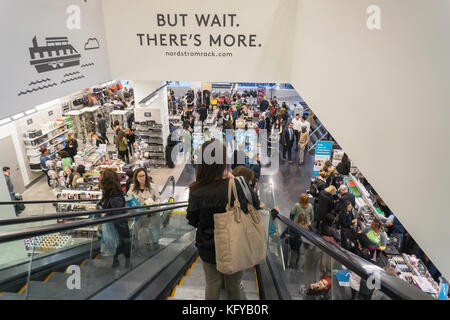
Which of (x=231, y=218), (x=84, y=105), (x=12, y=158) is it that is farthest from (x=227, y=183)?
(x=84, y=105)

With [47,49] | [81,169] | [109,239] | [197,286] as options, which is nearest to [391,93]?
[197,286]

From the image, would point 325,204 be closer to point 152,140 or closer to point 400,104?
point 400,104

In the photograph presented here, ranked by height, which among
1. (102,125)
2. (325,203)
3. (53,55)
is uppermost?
(53,55)

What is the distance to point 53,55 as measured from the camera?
4746mm

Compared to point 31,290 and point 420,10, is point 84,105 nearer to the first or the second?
point 31,290

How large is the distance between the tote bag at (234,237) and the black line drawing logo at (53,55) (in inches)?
155

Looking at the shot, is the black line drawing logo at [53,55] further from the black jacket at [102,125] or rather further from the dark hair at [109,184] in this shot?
the black jacket at [102,125]

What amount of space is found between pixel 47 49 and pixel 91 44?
134 cm

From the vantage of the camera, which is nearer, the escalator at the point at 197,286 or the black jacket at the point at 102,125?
the escalator at the point at 197,286

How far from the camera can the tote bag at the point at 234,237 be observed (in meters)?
2.17

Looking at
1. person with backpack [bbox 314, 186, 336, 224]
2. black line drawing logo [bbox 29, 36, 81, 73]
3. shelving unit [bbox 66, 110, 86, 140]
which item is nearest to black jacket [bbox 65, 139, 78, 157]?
shelving unit [bbox 66, 110, 86, 140]

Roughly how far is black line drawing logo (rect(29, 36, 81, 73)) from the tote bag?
13.0 ft

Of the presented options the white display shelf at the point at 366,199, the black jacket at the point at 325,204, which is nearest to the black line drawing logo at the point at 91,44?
the black jacket at the point at 325,204

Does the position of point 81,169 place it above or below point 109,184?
below
